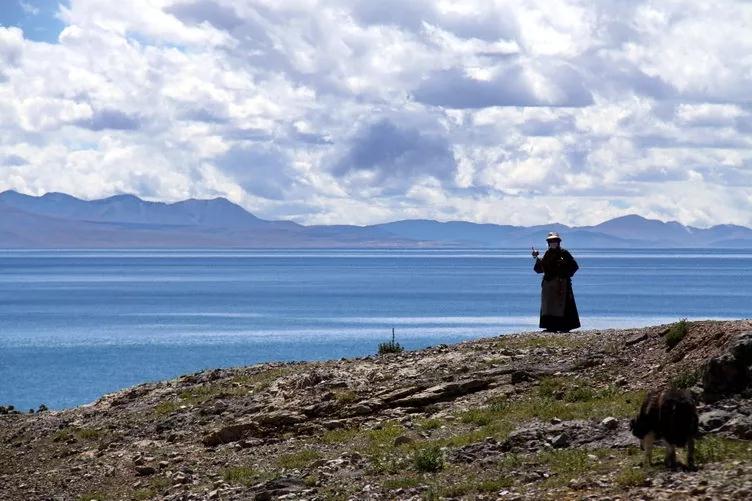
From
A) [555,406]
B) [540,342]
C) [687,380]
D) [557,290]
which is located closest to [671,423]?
[687,380]

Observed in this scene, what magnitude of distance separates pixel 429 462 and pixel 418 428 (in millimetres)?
3500

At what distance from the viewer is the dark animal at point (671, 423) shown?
15.2 m

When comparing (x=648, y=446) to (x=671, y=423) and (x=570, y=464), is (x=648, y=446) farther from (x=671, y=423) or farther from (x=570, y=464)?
(x=570, y=464)

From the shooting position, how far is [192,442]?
24391 millimetres

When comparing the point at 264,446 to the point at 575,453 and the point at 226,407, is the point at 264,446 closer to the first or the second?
the point at 226,407

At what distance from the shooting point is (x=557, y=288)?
3045 centimetres

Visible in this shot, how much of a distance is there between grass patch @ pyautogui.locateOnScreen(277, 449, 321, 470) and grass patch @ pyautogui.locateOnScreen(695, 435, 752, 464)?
7312mm

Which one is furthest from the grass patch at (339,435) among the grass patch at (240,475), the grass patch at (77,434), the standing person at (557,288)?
the standing person at (557,288)

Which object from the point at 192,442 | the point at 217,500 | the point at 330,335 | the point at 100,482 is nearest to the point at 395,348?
the point at 192,442

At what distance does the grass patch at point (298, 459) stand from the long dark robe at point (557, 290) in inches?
417

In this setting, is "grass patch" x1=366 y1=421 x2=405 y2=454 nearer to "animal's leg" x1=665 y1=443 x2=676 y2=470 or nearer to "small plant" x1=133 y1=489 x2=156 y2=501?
"small plant" x1=133 y1=489 x2=156 y2=501

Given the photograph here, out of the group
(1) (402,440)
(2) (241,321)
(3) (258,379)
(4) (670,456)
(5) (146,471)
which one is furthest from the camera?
(2) (241,321)

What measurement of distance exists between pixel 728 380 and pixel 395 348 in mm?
13626

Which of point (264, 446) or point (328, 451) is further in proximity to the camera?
point (264, 446)
